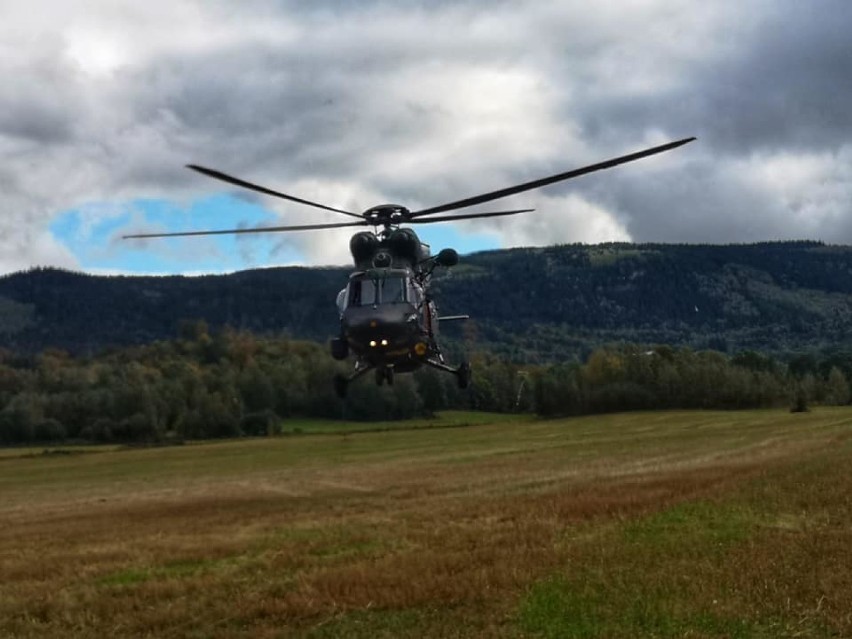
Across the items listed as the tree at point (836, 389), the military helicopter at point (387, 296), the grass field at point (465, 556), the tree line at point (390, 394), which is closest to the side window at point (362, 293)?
the military helicopter at point (387, 296)

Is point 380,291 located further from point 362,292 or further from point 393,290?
point 362,292

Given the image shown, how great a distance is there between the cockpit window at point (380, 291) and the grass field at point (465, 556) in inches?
206

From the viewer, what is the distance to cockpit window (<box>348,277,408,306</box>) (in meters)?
21.8

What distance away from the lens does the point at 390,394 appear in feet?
346

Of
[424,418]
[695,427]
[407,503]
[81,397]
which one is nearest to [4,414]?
[81,397]

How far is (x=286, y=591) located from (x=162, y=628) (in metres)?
2.31

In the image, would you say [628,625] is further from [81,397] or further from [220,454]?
[81,397]

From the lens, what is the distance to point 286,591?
18.0m

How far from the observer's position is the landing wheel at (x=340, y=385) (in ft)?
79.9

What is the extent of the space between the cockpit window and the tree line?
68.6 metres

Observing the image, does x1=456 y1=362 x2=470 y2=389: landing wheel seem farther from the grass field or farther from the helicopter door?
the helicopter door

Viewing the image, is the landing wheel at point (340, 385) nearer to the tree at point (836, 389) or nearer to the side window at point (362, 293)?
the side window at point (362, 293)

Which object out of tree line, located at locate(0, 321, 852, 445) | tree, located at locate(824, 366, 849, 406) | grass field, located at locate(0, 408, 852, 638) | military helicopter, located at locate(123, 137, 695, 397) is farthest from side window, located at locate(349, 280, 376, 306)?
tree, located at locate(824, 366, 849, 406)

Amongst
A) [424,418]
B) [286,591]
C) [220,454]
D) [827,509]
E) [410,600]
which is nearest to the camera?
[410,600]
